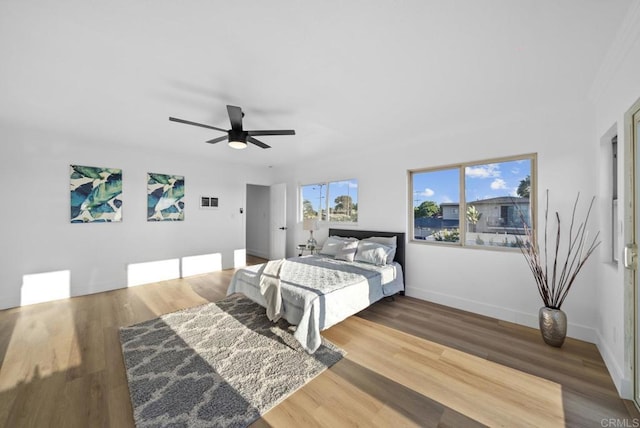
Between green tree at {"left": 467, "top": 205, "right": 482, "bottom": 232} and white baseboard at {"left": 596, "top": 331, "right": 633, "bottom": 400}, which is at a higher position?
green tree at {"left": 467, "top": 205, "right": 482, "bottom": 232}

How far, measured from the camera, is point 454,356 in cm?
228

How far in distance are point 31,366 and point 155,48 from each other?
2894mm

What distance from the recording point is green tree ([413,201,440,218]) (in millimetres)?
3803

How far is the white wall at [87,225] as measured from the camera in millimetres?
3506

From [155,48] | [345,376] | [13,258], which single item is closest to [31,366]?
[13,258]

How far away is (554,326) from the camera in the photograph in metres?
2.41

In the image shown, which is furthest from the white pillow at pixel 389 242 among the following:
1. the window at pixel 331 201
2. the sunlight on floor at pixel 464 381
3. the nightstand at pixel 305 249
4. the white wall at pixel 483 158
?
the nightstand at pixel 305 249

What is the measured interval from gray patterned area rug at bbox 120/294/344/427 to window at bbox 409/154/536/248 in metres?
2.44

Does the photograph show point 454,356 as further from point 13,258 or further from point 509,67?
point 13,258

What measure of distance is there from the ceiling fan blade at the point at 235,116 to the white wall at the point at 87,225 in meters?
3.01

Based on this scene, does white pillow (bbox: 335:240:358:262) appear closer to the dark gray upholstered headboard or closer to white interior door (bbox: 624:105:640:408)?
the dark gray upholstered headboard

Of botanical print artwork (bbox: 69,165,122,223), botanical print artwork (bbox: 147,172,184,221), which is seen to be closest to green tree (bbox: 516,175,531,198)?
botanical print artwork (bbox: 147,172,184,221)

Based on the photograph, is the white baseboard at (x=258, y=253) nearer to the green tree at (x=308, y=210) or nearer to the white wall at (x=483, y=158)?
the green tree at (x=308, y=210)

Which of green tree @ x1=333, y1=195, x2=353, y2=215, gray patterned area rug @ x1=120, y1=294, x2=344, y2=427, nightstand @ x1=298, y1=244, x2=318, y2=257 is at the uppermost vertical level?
green tree @ x1=333, y1=195, x2=353, y2=215
